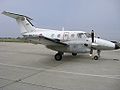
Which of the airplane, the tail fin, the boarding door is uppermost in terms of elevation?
the tail fin

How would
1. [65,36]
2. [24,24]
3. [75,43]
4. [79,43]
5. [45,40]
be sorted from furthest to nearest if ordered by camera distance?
[24,24]
[65,36]
[75,43]
[79,43]
[45,40]

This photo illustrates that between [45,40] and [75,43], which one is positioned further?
[75,43]

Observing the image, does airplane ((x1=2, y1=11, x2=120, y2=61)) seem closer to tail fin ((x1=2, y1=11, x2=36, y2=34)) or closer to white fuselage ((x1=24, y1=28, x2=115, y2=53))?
white fuselage ((x1=24, y1=28, x2=115, y2=53))

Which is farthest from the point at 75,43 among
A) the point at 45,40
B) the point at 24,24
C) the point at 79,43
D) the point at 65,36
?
the point at 24,24

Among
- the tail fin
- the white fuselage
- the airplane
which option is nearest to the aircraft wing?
the airplane

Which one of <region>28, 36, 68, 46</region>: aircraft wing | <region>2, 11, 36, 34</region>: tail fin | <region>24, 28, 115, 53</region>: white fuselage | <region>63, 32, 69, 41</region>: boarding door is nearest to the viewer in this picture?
<region>28, 36, 68, 46</region>: aircraft wing

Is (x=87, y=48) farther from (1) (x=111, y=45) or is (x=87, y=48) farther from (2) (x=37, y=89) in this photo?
(2) (x=37, y=89)

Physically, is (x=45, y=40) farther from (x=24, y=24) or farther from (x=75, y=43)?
(x=24, y=24)

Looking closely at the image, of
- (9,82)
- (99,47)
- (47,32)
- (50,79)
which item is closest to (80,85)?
(50,79)

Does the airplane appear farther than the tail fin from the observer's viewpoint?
No

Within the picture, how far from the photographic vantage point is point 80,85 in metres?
5.88

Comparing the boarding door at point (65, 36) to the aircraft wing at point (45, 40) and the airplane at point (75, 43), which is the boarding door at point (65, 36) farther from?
the aircraft wing at point (45, 40)

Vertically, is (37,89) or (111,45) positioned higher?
(111,45)

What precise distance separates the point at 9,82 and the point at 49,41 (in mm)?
4945
